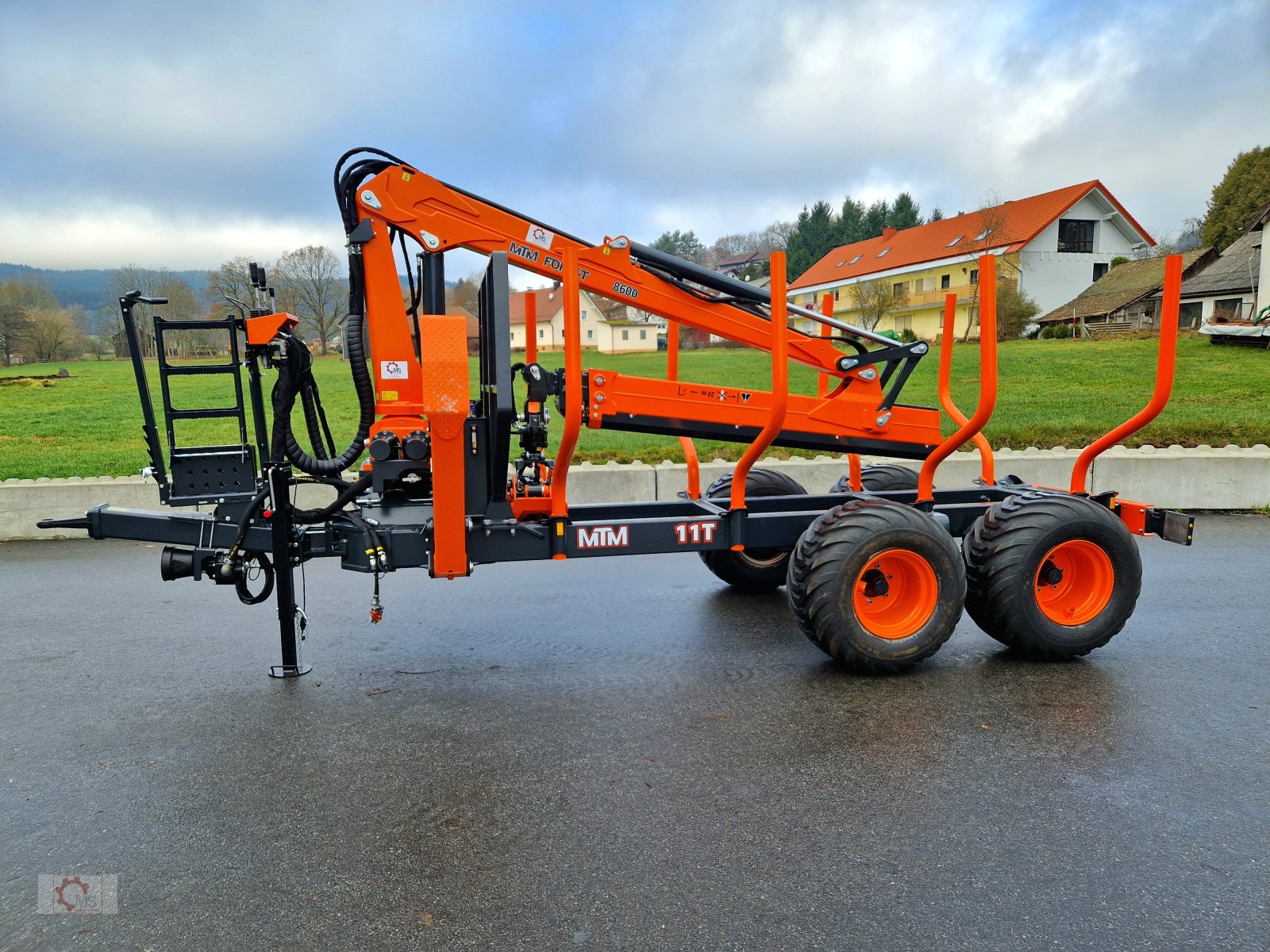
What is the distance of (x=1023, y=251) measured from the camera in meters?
46.3

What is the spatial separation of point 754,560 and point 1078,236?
5010 centimetres

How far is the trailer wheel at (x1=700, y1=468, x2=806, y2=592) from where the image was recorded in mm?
6637

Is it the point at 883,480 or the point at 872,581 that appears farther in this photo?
the point at 883,480

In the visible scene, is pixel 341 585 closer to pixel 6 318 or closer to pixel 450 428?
pixel 450 428

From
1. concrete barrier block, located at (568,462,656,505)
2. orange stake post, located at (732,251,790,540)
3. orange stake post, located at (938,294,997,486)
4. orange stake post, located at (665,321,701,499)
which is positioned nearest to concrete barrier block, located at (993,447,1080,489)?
orange stake post, located at (938,294,997,486)

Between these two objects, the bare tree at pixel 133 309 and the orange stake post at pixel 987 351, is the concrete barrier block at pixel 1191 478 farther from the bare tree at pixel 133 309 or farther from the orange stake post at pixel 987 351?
the bare tree at pixel 133 309

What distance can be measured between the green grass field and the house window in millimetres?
28651

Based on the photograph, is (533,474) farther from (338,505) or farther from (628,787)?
(628,787)

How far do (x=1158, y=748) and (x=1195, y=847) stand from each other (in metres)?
0.85

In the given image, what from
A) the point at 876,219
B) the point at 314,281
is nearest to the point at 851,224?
the point at 876,219

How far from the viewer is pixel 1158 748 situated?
3.91 m

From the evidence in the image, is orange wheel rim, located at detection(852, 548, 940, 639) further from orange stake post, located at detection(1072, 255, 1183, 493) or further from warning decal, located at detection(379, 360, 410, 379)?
warning decal, located at detection(379, 360, 410, 379)

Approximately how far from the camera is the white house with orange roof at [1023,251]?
4609cm

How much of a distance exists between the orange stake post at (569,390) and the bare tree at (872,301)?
35.3m
